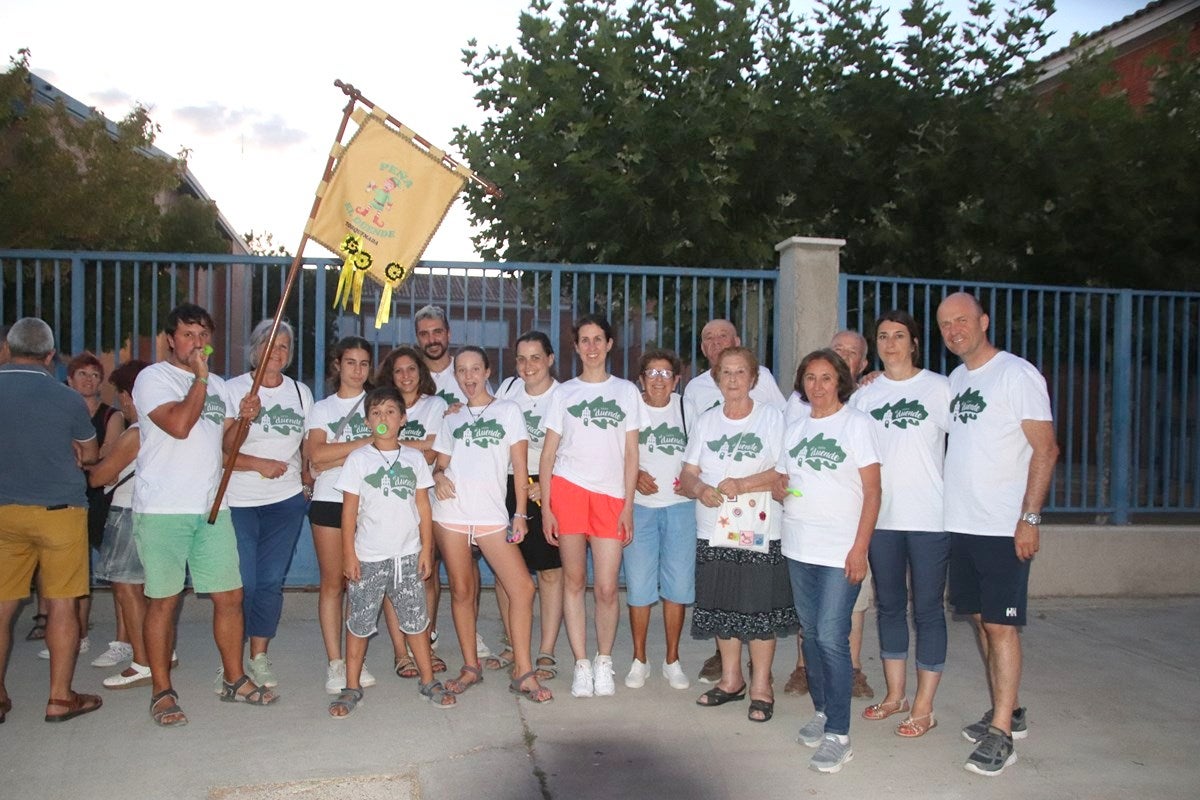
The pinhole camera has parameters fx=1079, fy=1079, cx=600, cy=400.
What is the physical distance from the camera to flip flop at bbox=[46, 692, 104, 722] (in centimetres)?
482

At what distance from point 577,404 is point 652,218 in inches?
153

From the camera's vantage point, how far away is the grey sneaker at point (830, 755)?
170 inches

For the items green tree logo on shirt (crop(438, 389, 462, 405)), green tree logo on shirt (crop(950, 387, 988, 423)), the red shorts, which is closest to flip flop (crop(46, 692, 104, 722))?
green tree logo on shirt (crop(438, 389, 462, 405))

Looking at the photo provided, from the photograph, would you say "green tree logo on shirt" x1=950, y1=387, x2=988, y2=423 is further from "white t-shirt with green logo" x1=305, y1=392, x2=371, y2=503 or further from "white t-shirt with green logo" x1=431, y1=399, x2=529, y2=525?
"white t-shirt with green logo" x1=305, y1=392, x2=371, y2=503

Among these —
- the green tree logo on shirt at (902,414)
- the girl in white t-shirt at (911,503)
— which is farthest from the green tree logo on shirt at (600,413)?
the green tree logo on shirt at (902,414)

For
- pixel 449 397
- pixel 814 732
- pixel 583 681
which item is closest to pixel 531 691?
pixel 583 681

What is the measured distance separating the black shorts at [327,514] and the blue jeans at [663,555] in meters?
1.44

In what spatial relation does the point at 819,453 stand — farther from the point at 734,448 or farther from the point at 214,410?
the point at 214,410

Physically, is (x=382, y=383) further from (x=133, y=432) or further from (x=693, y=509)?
(x=693, y=509)

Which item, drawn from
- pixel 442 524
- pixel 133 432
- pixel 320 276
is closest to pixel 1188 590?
pixel 442 524

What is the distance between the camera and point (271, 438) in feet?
17.5

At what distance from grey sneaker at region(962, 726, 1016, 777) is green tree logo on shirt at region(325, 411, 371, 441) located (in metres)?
3.11

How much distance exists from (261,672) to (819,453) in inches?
117

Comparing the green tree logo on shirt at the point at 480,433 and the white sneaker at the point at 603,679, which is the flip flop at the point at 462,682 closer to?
the white sneaker at the point at 603,679
